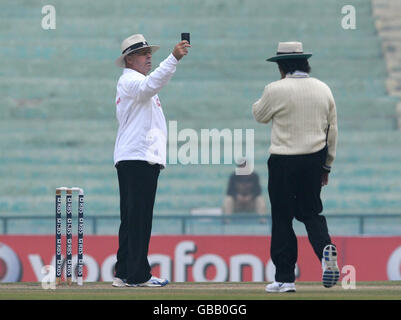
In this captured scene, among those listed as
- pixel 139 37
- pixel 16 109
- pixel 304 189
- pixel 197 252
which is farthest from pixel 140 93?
pixel 16 109

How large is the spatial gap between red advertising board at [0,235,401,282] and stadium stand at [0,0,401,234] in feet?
11.9

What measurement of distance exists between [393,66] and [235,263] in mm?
7890

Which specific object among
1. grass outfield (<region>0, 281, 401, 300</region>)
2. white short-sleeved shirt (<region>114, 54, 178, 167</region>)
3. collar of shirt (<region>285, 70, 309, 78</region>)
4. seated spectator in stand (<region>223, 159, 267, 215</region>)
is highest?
collar of shirt (<region>285, 70, 309, 78</region>)

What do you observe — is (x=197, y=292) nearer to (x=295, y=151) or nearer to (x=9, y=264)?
(x=295, y=151)

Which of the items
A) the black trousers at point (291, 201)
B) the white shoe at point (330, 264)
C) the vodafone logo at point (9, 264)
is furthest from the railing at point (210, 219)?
the white shoe at point (330, 264)

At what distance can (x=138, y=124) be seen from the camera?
27.2 feet

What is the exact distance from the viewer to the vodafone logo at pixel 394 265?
1437 centimetres

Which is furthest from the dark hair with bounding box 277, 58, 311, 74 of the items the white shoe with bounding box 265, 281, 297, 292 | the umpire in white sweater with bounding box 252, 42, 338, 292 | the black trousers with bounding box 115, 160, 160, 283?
the white shoe with bounding box 265, 281, 297, 292

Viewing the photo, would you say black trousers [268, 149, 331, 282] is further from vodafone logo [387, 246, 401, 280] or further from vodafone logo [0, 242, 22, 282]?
vodafone logo [0, 242, 22, 282]

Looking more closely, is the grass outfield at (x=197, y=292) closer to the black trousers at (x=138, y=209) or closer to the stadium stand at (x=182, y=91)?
the black trousers at (x=138, y=209)

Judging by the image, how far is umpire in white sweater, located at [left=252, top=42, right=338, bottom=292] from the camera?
7.85 meters

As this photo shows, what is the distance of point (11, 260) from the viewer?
1448cm

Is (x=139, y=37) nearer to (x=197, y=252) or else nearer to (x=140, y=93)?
(x=140, y=93)

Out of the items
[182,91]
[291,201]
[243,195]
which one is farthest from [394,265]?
[182,91]
